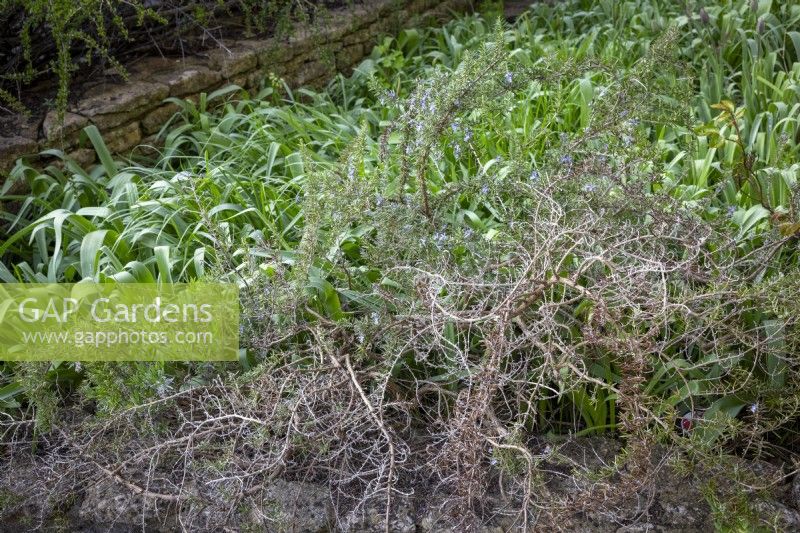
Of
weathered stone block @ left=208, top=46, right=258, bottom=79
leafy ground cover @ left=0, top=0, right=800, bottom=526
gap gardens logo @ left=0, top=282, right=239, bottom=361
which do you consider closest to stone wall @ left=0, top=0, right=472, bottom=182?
weathered stone block @ left=208, top=46, right=258, bottom=79

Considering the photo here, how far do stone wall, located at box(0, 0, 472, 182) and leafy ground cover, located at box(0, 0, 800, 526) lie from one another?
214 mm

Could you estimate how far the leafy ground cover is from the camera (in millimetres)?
2125

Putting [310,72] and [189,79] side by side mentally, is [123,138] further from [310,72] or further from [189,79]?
[310,72]

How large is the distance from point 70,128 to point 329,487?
2.29 metres

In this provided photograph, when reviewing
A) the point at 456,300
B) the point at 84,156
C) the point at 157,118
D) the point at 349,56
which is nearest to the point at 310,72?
the point at 349,56

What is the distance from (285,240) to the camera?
3186mm

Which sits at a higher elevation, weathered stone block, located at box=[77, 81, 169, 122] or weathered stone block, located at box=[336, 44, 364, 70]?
weathered stone block, located at box=[77, 81, 169, 122]

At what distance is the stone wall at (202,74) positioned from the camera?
150 inches

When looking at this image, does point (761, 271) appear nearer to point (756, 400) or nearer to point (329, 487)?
point (756, 400)

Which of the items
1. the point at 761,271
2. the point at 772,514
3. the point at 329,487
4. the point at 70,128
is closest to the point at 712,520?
the point at 772,514

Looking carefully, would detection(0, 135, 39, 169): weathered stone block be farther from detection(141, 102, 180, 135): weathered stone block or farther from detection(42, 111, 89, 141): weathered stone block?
detection(141, 102, 180, 135): weathered stone block

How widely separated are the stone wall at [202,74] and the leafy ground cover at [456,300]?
21 centimetres

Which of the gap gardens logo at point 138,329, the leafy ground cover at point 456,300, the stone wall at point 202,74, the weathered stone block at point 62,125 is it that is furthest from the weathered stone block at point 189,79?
the gap gardens logo at point 138,329

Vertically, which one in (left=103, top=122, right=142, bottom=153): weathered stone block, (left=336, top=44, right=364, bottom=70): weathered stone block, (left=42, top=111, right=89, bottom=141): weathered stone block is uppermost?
(left=42, top=111, right=89, bottom=141): weathered stone block
